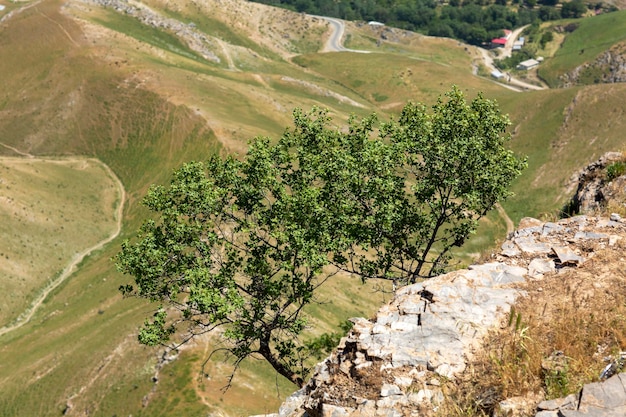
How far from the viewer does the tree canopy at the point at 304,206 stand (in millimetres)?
25438

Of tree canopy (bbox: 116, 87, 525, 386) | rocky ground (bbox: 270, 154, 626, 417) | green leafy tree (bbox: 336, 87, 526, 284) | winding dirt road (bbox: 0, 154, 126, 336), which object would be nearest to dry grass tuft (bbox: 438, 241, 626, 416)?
rocky ground (bbox: 270, 154, 626, 417)

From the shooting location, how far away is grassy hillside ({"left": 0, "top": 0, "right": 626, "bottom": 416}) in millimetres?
47406

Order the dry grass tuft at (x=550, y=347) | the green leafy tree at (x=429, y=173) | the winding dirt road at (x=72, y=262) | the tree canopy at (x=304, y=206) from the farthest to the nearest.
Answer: the winding dirt road at (x=72, y=262)
the green leafy tree at (x=429, y=173)
the tree canopy at (x=304, y=206)
the dry grass tuft at (x=550, y=347)

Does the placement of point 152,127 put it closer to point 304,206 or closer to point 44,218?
point 44,218

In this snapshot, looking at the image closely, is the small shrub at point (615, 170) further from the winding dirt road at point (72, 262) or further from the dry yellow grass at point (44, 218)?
the dry yellow grass at point (44, 218)

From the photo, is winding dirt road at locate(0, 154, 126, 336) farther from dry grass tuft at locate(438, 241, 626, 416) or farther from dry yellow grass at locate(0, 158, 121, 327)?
dry grass tuft at locate(438, 241, 626, 416)

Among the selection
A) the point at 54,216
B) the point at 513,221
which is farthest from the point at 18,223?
the point at 513,221

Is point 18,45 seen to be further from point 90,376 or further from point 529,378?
point 529,378

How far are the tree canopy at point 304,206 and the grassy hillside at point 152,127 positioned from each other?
1508cm

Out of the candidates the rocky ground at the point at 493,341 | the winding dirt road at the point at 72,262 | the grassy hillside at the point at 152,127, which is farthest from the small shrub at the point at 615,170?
the winding dirt road at the point at 72,262

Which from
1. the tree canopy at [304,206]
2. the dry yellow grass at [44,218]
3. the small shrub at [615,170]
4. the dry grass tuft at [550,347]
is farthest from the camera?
the dry yellow grass at [44,218]

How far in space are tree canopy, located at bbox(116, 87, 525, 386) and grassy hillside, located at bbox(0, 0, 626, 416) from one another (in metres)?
15.1

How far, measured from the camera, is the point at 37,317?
70.8 metres

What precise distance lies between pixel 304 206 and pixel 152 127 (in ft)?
294
